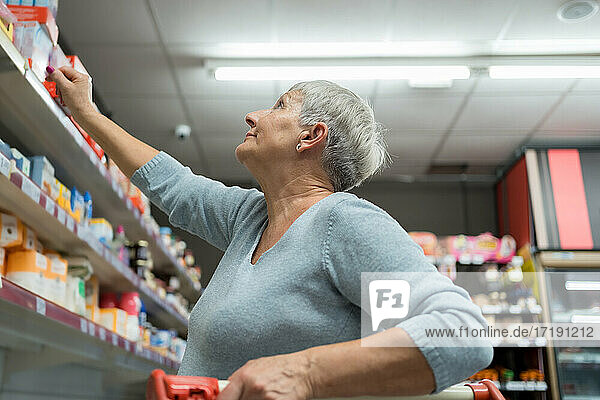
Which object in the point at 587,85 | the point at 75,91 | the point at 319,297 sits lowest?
the point at 319,297

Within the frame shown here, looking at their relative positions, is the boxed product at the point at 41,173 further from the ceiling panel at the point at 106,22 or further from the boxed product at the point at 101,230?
the ceiling panel at the point at 106,22

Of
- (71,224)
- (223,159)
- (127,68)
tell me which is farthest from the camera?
(223,159)

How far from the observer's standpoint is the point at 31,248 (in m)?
1.82

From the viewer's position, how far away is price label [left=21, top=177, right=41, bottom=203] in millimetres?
1535

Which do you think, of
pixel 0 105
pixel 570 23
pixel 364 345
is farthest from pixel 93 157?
pixel 570 23

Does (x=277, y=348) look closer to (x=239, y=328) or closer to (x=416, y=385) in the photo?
(x=239, y=328)

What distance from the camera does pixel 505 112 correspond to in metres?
4.21

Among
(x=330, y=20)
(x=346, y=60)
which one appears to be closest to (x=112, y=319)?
(x=330, y=20)

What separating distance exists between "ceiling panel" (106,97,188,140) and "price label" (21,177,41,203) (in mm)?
2223

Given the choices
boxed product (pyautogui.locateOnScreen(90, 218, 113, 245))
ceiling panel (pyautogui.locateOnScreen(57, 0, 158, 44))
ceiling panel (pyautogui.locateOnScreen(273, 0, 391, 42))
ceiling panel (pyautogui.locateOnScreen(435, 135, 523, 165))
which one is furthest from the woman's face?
ceiling panel (pyautogui.locateOnScreen(435, 135, 523, 165))

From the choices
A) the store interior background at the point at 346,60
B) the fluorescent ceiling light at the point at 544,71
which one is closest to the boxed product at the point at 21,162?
the store interior background at the point at 346,60

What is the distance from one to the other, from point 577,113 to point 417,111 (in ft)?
3.40

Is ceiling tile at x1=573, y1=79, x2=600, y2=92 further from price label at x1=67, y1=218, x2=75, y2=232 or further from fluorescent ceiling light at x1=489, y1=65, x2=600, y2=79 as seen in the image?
price label at x1=67, y1=218, x2=75, y2=232

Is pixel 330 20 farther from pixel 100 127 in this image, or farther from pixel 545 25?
pixel 100 127
